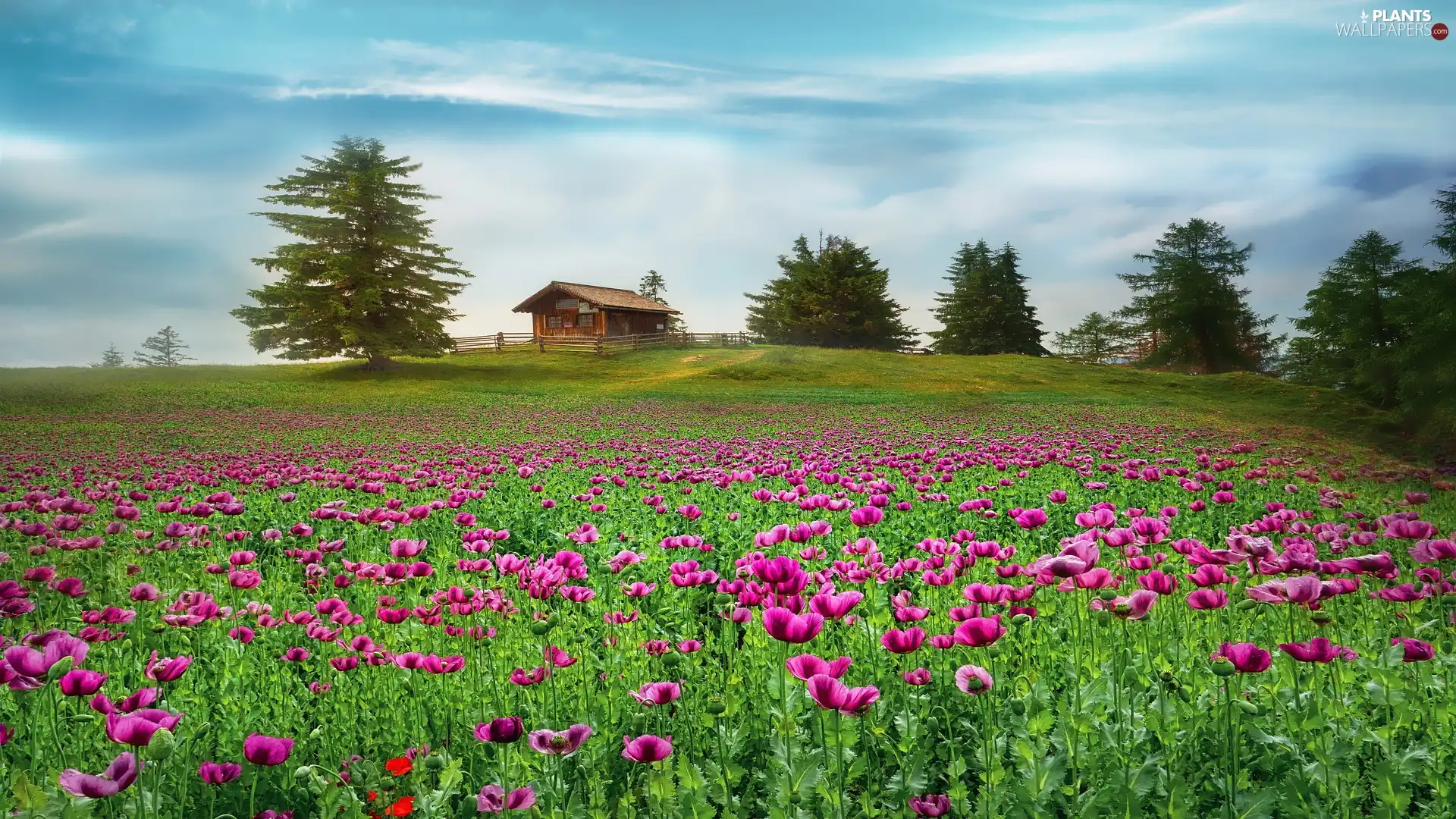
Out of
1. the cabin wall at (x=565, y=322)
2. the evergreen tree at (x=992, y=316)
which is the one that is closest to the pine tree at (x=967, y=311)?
the evergreen tree at (x=992, y=316)

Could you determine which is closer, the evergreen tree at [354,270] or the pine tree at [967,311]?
the evergreen tree at [354,270]

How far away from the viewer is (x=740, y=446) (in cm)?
1017

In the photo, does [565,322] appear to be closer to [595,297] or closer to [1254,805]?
[595,297]

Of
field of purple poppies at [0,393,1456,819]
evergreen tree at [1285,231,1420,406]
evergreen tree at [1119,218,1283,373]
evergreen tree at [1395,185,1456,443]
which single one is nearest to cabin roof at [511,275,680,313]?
evergreen tree at [1119,218,1283,373]

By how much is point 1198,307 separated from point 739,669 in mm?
21656

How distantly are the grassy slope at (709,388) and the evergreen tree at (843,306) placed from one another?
10477 mm

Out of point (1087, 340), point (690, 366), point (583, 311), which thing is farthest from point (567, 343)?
point (1087, 340)

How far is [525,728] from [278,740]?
96 centimetres

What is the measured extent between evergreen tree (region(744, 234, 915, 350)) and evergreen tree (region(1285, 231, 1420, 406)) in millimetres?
32582

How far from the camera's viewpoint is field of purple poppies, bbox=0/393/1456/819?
1988 millimetres

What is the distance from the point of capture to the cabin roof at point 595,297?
43.2 meters

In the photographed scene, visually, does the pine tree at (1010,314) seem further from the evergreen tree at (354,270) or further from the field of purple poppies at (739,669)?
the field of purple poppies at (739,669)

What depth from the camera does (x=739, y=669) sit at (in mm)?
3195

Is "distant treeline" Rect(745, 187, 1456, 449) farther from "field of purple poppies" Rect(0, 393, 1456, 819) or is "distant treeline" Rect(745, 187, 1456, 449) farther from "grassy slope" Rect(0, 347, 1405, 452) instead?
"field of purple poppies" Rect(0, 393, 1456, 819)
